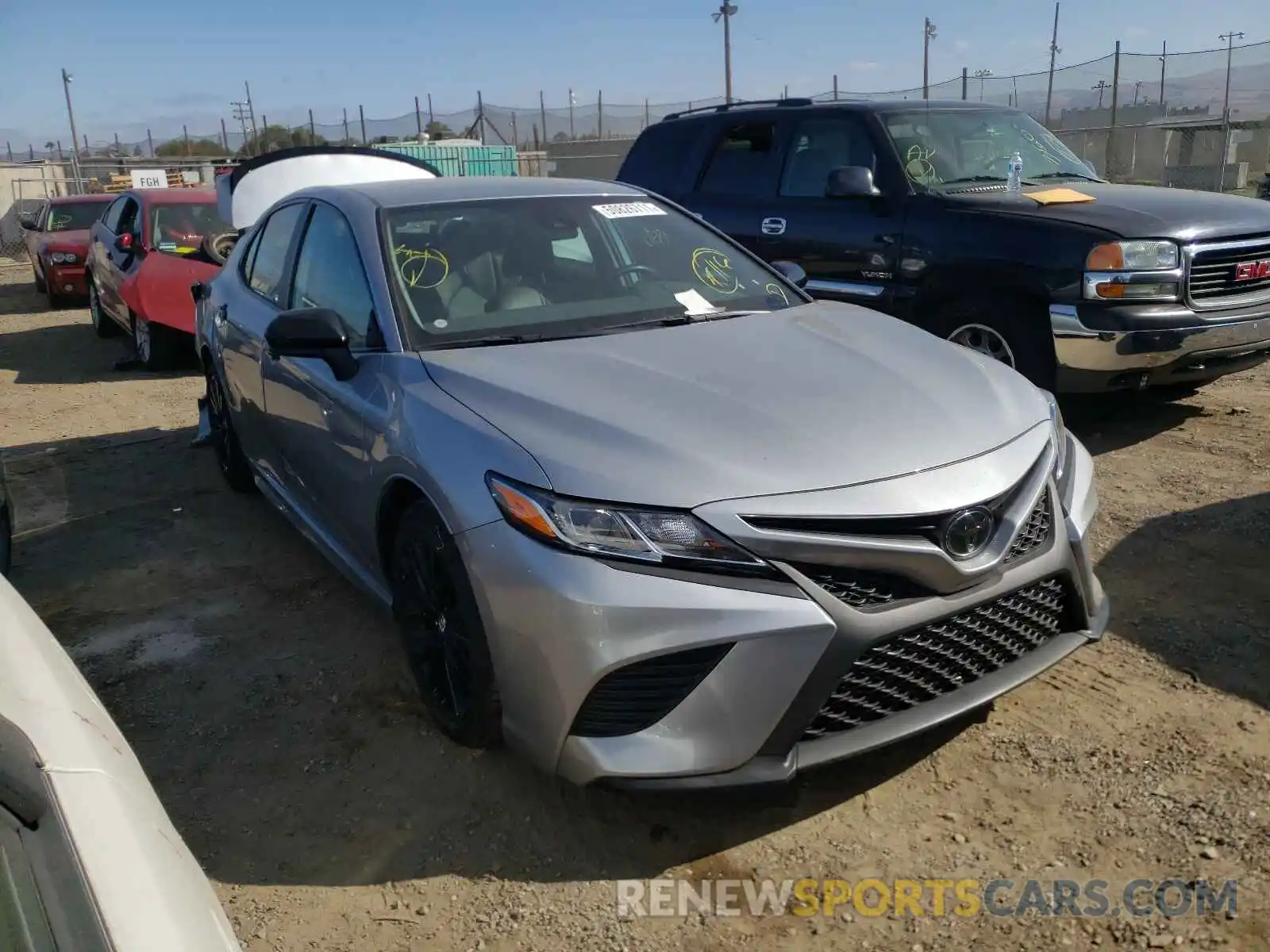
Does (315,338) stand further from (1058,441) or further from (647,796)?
(1058,441)

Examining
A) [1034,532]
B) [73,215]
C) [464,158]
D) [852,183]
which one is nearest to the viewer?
[1034,532]

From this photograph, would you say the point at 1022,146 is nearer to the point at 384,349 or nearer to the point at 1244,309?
the point at 1244,309

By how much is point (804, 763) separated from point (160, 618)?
9.74ft

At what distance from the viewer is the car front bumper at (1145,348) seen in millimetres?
5270

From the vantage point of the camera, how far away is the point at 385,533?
3.36 m

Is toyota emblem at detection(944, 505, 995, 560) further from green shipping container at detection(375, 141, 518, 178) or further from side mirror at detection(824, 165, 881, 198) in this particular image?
green shipping container at detection(375, 141, 518, 178)

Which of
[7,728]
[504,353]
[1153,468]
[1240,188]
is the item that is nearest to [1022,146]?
[1153,468]

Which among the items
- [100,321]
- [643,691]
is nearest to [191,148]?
[100,321]

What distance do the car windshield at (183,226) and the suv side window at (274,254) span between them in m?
4.81

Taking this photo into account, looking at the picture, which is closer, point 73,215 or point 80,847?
point 80,847

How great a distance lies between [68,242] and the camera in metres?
14.4

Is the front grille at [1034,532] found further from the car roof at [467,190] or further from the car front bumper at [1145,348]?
the car front bumper at [1145,348]

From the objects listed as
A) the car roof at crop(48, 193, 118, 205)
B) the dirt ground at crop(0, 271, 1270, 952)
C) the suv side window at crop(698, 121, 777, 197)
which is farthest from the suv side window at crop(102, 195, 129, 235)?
the dirt ground at crop(0, 271, 1270, 952)

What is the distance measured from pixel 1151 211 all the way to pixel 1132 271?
49 cm
